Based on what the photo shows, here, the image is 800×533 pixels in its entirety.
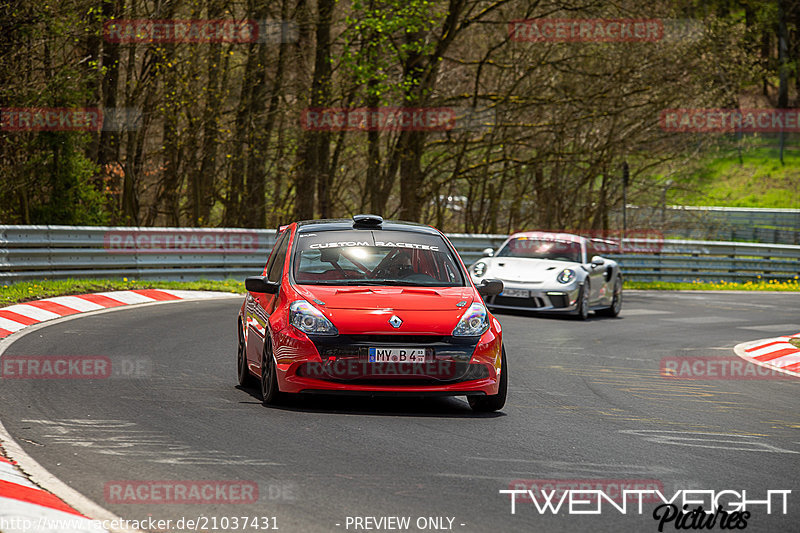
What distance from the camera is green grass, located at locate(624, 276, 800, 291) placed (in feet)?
98.4

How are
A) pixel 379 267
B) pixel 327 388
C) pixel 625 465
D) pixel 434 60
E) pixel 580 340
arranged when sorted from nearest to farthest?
pixel 625 465 < pixel 327 388 < pixel 379 267 < pixel 580 340 < pixel 434 60

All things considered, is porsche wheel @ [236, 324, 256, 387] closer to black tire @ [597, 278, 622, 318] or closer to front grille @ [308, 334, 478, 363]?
front grille @ [308, 334, 478, 363]

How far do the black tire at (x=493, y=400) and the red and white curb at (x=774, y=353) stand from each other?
17.9 feet

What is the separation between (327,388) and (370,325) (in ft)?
1.81

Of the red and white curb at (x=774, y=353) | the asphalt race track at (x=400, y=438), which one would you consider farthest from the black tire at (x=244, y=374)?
the red and white curb at (x=774, y=353)

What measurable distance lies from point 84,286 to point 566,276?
772 cm

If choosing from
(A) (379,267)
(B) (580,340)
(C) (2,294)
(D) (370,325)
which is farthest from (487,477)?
(C) (2,294)

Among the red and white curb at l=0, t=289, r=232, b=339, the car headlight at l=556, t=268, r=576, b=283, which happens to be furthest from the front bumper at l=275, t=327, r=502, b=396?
the car headlight at l=556, t=268, r=576, b=283

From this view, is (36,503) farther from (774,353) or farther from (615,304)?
(615,304)

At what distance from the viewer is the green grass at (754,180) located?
205 feet

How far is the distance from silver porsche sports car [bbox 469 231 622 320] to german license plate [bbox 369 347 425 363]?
1014 centimetres

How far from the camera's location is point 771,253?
33.5 meters

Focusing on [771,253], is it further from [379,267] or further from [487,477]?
[487,477]

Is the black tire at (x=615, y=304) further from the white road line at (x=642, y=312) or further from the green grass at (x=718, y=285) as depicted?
the green grass at (x=718, y=285)
